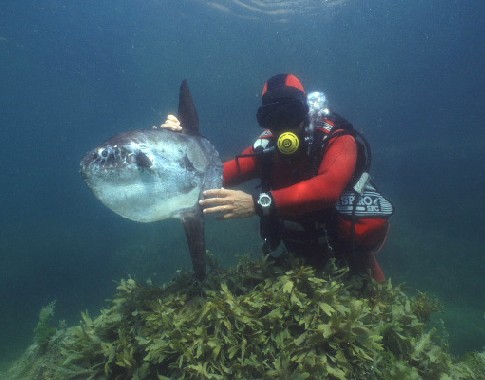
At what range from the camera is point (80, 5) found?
47.3 metres

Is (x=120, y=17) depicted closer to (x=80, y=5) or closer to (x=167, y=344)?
(x=80, y=5)

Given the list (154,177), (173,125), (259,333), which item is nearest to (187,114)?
(173,125)

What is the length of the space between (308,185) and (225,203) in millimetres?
829

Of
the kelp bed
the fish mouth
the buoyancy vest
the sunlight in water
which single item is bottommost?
the kelp bed

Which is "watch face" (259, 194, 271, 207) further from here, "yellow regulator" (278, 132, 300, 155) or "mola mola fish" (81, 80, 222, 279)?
"yellow regulator" (278, 132, 300, 155)

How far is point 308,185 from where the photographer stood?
306cm

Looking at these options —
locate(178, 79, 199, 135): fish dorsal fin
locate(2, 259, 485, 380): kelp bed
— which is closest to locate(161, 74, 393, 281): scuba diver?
locate(178, 79, 199, 135): fish dorsal fin

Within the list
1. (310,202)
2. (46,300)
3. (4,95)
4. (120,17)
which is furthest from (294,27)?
(4,95)

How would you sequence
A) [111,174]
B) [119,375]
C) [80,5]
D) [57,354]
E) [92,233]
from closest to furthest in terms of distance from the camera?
[111,174] → [119,375] → [57,354] → [92,233] → [80,5]

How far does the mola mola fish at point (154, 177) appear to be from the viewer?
2.53m

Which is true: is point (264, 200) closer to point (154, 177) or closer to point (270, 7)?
point (154, 177)

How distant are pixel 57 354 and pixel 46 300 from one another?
12296 millimetres

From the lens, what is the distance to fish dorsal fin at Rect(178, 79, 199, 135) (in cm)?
350

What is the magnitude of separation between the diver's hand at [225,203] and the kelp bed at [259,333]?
980mm
